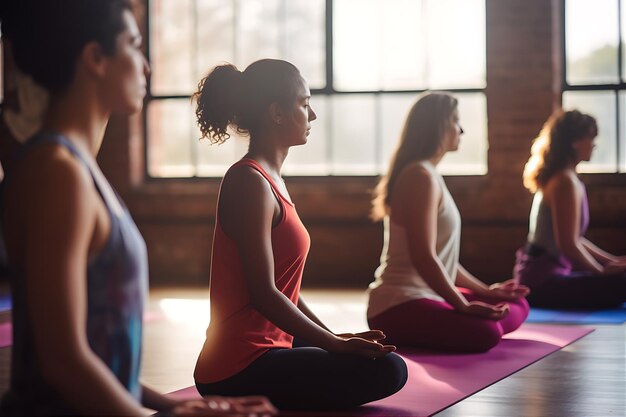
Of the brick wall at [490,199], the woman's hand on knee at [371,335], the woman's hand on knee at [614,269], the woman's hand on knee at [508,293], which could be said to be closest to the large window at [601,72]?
the brick wall at [490,199]

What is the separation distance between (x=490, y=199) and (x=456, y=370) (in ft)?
11.7

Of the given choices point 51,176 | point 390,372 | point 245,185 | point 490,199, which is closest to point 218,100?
point 245,185

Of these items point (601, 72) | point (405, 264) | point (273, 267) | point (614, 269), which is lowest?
point (614, 269)

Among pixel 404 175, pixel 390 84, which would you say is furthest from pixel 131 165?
pixel 404 175

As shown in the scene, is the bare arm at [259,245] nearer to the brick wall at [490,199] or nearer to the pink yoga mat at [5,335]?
the pink yoga mat at [5,335]

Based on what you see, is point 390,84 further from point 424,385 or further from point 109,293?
point 109,293

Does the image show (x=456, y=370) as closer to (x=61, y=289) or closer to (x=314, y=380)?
(x=314, y=380)

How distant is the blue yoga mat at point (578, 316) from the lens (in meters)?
4.94

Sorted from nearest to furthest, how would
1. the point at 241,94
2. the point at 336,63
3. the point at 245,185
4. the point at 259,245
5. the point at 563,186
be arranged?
the point at 259,245 < the point at 245,185 < the point at 241,94 < the point at 563,186 < the point at 336,63

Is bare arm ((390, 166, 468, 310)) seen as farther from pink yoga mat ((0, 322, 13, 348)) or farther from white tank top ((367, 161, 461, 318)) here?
pink yoga mat ((0, 322, 13, 348))

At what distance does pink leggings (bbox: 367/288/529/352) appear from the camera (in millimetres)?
3881

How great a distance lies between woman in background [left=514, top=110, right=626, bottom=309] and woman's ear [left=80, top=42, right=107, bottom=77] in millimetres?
4279

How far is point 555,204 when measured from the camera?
531 centimetres

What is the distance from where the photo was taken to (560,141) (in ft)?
17.4
